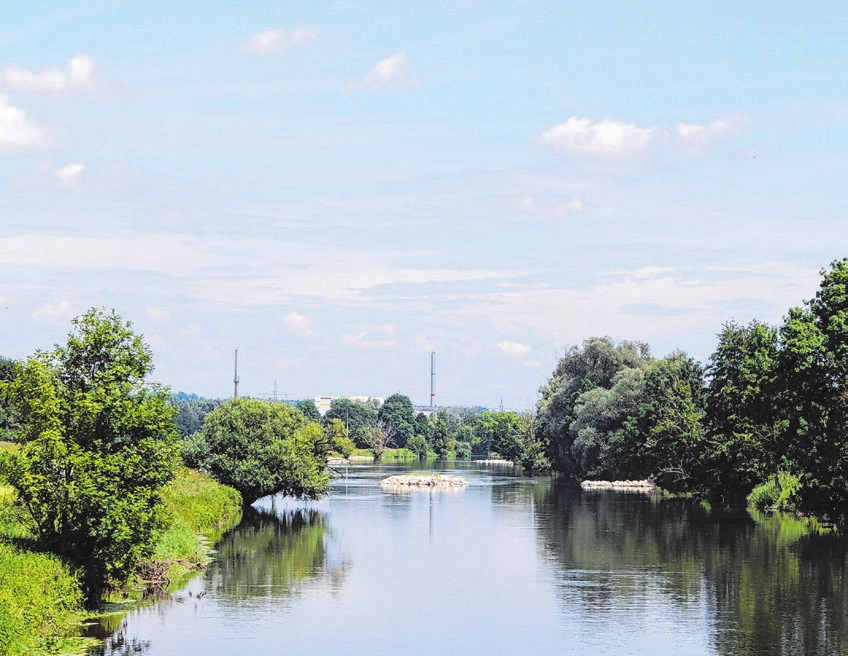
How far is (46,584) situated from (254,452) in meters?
41.9

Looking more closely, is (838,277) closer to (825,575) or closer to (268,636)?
(825,575)

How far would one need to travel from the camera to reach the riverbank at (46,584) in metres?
30.3

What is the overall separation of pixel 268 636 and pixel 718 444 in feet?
192

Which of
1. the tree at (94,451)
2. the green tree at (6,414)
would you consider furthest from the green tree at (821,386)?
the green tree at (6,414)

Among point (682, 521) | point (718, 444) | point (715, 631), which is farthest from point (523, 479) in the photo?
point (715, 631)

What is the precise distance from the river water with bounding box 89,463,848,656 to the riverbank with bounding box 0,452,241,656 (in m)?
1.39

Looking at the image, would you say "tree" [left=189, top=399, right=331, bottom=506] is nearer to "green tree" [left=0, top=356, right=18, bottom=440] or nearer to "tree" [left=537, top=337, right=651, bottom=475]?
"green tree" [left=0, top=356, right=18, bottom=440]

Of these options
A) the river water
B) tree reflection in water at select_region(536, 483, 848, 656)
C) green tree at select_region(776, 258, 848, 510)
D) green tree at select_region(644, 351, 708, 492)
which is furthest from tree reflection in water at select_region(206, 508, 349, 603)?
green tree at select_region(644, 351, 708, 492)

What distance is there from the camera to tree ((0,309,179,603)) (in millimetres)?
36844

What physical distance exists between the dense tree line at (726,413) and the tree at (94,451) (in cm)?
3961

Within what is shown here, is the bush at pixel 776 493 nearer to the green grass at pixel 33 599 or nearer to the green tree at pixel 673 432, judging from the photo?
the green tree at pixel 673 432

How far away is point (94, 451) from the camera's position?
38125 mm

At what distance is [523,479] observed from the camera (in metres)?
134

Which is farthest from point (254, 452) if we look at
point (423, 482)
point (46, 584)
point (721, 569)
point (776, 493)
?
point (423, 482)
